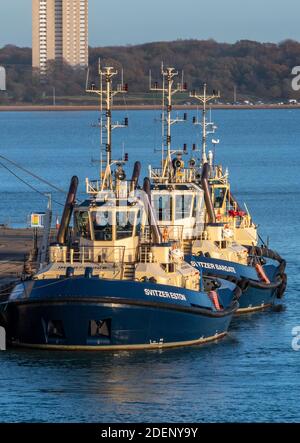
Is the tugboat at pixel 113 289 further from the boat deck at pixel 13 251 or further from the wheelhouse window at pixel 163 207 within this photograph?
the wheelhouse window at pixel 163 207

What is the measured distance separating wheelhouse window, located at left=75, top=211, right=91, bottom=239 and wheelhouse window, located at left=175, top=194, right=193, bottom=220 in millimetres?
7674

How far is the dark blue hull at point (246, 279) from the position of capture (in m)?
56.2

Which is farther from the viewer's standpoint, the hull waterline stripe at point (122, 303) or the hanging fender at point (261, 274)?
the hanging fender at point (261, 274)

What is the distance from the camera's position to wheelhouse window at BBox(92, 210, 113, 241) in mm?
50344

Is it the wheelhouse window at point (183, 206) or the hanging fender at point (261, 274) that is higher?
the wheelhouse window at point (183, 206)

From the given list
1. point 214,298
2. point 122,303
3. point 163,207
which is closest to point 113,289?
point 122,303

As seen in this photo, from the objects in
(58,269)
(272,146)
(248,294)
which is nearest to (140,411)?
(58,269)

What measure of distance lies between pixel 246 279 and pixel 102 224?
336 inches

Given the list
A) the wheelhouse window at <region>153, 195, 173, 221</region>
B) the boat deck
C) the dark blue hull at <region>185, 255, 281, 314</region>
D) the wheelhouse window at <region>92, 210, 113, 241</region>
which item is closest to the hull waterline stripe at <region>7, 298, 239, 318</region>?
the wheelhouse window at <region>92, 210, 113, 241</region>

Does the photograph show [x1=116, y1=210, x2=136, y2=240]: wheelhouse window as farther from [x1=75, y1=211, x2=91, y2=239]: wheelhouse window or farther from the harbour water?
the harbour water

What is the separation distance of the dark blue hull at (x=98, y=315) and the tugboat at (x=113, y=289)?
1.1 inches

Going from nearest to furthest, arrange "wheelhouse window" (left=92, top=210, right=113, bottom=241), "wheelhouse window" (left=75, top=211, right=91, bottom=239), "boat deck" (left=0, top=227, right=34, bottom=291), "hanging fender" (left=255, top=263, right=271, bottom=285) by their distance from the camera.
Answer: "wheelhouse window" (left=92, top=210, right=113, bottom=241), "wheelhouse window" (left=75, top=211, right=91, bottom=239), "boat deck" (left=0, top=227, right=34, bottom=291), "hanging fender" (left=255, top=263, right=271, bottom=285)

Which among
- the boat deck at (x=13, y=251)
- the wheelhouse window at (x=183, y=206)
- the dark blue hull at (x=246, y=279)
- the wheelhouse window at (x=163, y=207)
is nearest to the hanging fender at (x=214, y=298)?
the dark blue hull at (x=246, y=279)

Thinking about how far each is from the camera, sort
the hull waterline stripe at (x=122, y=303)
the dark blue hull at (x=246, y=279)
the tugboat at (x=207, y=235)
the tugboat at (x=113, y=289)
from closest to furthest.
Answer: the hull waterline stripe at (x=122, y=303)
the tugboat at (x=113, y=289)
the dark blue hull at (x=246, y=279)
the tugboat at (x=207, y=235)
